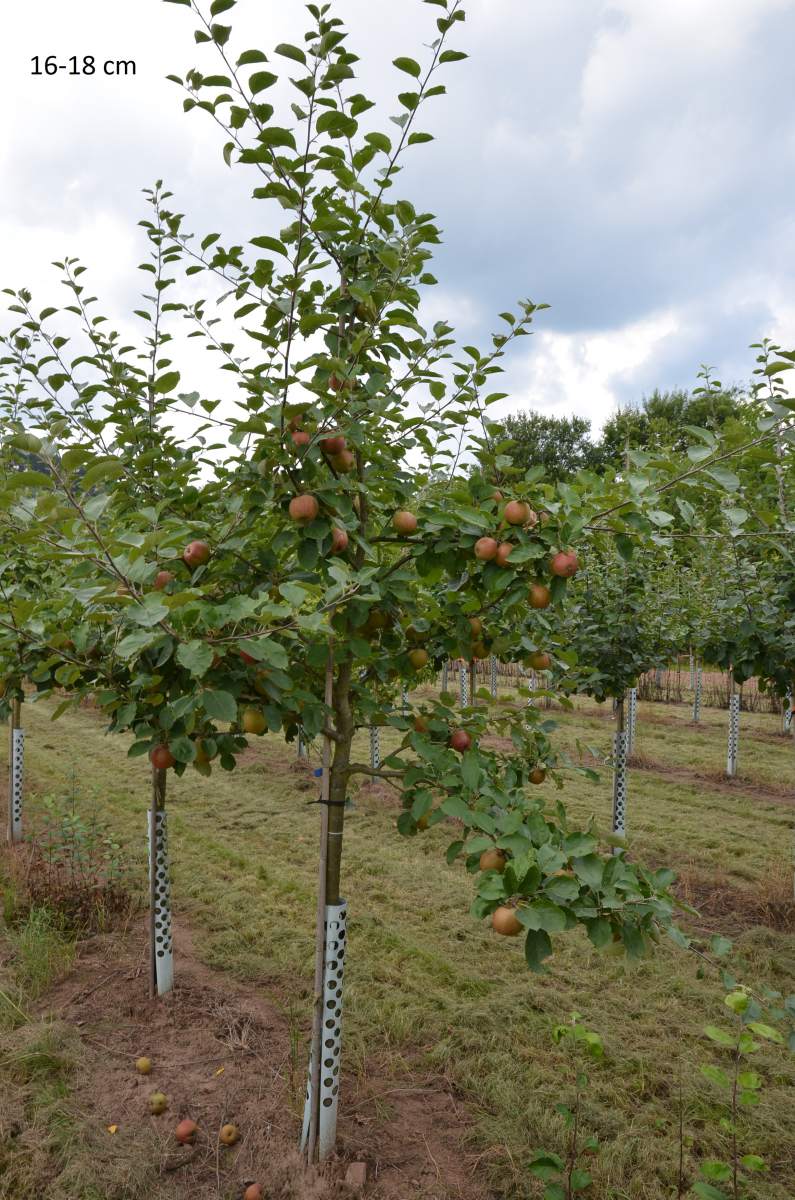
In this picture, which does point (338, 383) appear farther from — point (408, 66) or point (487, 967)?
point (487, 967)

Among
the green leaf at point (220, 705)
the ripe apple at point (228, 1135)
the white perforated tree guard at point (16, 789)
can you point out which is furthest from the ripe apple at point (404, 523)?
the white perforated tree guard at point (16, 789)

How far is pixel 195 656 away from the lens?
1443 millimetres

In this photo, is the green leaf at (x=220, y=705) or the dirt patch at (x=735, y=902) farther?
the dirt patch at (x=735, y=902)

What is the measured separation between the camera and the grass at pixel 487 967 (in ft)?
8.87

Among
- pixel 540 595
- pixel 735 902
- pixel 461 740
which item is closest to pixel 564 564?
pixel 540 595

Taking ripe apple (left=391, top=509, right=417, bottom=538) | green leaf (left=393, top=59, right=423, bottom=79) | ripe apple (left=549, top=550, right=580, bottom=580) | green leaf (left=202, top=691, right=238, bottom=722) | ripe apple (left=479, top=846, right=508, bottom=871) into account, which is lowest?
ripe apple (left=479, top=846, right=508, bottom=871)

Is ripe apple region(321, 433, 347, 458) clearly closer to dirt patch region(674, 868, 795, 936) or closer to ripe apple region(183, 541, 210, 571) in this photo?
ripe apple region(183, 541, 210, 571)

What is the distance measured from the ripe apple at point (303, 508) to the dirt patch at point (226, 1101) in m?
2.08

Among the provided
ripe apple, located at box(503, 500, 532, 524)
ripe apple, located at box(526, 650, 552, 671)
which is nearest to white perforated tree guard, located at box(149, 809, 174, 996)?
ripe apple, located at box(526, 650, 552, 671)

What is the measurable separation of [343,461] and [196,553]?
1.56 ft

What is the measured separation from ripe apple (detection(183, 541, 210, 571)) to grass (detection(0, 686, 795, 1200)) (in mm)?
1632

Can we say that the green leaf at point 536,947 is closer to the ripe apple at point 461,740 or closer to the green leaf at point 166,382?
the ripe apple at point 461,740

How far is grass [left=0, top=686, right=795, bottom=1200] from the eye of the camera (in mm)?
2705

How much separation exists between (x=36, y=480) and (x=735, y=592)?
4.79m
